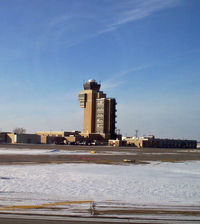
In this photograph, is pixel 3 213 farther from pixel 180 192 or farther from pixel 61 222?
pixel 180 192

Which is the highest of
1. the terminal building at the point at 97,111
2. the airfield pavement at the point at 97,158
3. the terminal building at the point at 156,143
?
the terminal building at the point at 97,111

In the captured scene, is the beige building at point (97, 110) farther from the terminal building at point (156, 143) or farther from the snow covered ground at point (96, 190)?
the snow covered ground at point (96, 190)

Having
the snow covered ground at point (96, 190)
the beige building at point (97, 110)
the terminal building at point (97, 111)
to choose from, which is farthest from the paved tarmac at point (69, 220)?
the beige building at point (97, 110)

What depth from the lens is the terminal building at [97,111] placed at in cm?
17262

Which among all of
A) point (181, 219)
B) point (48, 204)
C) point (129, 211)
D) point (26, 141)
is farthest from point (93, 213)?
point (26, 141)

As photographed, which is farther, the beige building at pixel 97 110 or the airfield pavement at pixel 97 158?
the beige building at pixel 97 110

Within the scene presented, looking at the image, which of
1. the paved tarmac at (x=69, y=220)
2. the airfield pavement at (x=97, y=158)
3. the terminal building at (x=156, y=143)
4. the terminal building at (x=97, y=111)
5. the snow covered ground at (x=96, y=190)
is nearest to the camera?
the paved tarmac at (x=69, y=220)

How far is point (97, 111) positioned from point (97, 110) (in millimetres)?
609

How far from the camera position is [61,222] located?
816cm

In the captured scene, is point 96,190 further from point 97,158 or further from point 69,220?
point 97,158

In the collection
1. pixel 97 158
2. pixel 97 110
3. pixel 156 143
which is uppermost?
pixel 97 110

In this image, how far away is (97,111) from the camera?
579 ft

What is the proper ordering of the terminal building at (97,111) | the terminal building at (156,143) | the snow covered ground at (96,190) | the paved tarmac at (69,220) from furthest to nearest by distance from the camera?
the terminal building at (97,111), the terminal building at (156,143), the snow covered ground at (96,190), the paved tarmac at (69,220)

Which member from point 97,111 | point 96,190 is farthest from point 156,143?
point 96,190
